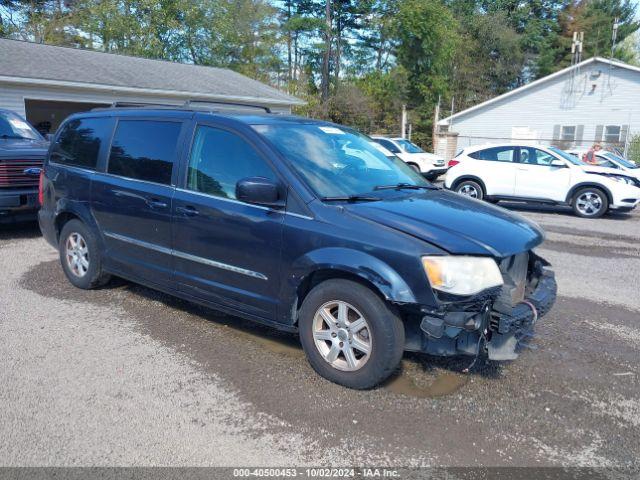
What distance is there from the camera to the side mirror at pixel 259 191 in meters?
3.97

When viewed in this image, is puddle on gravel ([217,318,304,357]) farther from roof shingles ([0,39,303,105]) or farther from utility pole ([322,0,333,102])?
utility pole ([322,0,333,102])

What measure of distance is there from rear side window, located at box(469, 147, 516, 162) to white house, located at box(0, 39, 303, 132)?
578 centimetres

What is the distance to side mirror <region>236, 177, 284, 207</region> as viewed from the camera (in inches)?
156

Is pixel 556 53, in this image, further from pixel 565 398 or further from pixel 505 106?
pixel 565 398

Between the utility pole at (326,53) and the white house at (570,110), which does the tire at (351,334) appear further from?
the utility pole at (326,53)

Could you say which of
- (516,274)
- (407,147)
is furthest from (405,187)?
(407,147)

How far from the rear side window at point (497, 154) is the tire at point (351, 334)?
11.1 m

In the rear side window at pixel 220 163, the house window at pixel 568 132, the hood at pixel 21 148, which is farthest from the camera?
the house window at pixel 568 132

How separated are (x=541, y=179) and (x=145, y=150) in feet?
34.6

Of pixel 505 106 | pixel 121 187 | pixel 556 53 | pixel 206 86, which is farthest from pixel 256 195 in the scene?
pixel 556 53

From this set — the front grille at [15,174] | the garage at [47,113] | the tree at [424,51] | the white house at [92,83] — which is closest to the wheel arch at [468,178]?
the white house at [92,83]

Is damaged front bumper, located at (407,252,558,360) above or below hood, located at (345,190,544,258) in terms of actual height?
below

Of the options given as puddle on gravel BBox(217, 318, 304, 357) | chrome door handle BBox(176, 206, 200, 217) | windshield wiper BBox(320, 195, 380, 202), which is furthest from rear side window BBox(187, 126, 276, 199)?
puddle on gravel BBox(217, 318, 304, 357)

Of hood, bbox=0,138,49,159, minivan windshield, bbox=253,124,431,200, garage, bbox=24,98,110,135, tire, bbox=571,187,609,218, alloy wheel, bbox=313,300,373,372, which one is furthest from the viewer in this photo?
garage, bbox=24,98,110,135
